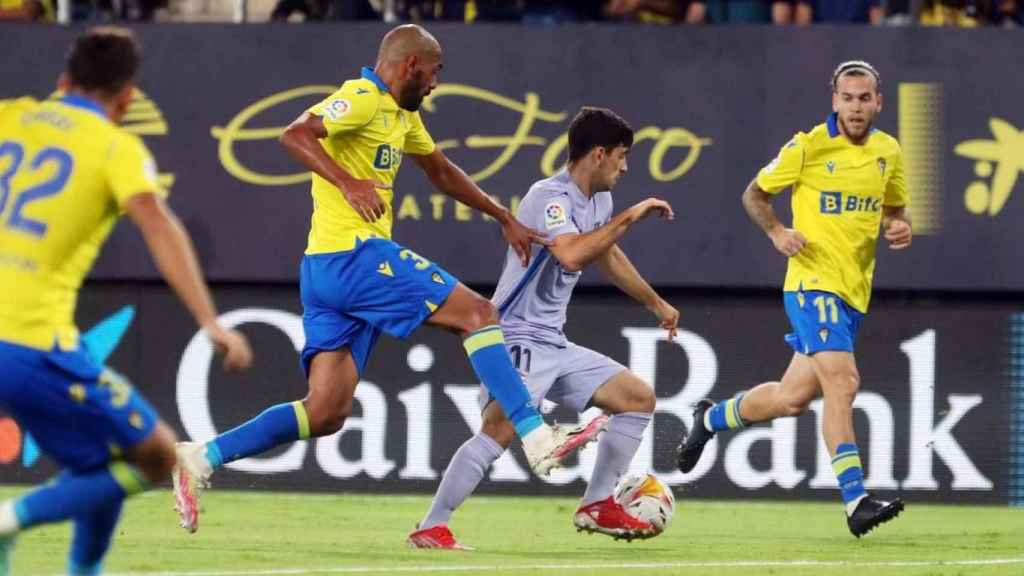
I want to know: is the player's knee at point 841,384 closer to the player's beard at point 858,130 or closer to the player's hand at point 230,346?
the player's beard at point 858,130

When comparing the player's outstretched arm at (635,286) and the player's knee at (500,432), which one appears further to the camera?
the player's outstretched arm at (635,286)

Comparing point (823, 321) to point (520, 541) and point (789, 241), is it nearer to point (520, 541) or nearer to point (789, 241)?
point (789, 241)

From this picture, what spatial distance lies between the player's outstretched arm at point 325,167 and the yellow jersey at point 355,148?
7 cm

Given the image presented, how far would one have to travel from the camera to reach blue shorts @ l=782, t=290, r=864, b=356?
934 centimetres

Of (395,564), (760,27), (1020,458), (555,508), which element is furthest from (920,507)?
(395,564)

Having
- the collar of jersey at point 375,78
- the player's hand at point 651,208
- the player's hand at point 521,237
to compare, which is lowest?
the player's hand at point 521,237

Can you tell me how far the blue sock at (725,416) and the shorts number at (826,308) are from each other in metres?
0.81

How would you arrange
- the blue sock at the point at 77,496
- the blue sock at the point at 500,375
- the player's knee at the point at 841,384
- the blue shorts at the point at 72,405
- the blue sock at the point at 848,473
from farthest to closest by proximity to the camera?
the player's knee at the point at 841,384
the blue sock at the point at 848,473
the blue sock at the point at 500,375
the blue sock at the point at 77,496
the blue shorts at the point at 72,405

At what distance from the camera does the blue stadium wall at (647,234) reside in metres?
11.2

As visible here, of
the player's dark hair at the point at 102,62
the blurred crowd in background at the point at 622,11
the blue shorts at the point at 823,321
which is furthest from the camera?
the blurred crowd in background at the point at 622,11

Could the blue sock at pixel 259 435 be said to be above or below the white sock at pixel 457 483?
above

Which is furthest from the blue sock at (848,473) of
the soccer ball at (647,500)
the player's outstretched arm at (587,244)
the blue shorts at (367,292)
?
the blue shorts at (367,292)

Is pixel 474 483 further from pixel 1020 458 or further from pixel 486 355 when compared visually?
pixel 1020 458

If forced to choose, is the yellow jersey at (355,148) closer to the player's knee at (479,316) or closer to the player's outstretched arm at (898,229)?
the player's knee at (479,316)
